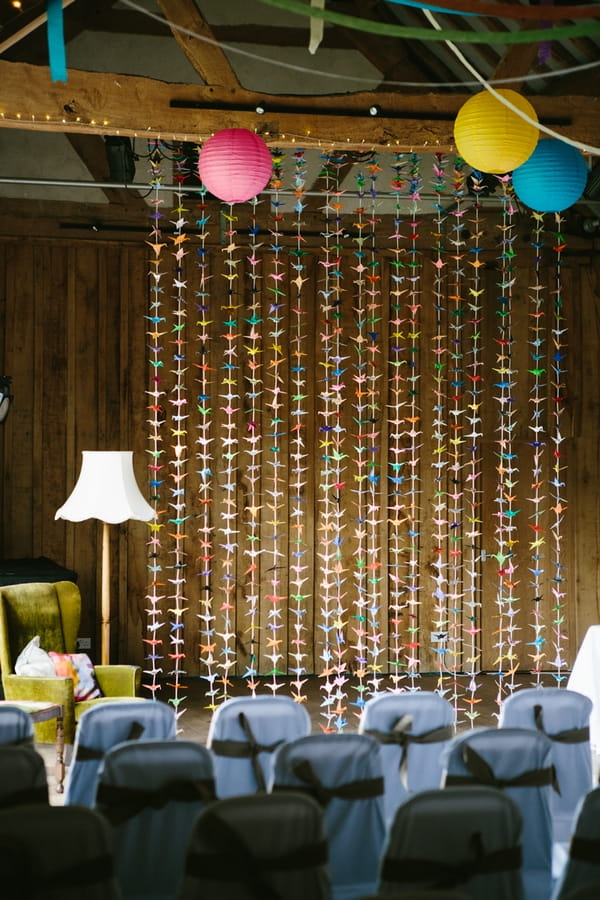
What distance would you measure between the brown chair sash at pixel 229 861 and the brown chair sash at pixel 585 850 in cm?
76

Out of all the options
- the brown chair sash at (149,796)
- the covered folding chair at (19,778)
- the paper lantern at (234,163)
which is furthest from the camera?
the paper lantern at (234,163)

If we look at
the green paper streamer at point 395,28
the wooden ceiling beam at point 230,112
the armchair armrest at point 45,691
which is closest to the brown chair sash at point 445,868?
the green paper streamer at point 395,28

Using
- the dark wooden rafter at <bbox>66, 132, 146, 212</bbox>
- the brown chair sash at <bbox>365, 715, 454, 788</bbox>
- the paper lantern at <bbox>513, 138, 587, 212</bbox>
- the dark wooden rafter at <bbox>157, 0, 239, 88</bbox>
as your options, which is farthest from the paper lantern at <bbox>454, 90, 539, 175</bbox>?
the dark wooden rafter at <bbox>66, 132, 146, 212</bbox>

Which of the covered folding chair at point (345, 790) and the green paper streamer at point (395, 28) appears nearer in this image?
the covered folding chair at point (345, 790)

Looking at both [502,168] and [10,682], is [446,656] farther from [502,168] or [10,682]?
[502,168]

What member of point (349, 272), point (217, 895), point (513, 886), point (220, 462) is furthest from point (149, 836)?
point (349, 272)

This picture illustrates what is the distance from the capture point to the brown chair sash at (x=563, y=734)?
3664 millimetres

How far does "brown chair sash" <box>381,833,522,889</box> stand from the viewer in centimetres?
235

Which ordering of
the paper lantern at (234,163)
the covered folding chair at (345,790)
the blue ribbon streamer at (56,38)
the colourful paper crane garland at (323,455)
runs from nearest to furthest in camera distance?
the covered folding chair at (345,790) < the blue ribbon streamer at (56,38) < the paper lantern at (234,163) < the colourful paper crane garland at (323,455)

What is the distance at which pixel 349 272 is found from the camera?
349 inches

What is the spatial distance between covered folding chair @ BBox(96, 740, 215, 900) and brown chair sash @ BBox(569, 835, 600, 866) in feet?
3.20

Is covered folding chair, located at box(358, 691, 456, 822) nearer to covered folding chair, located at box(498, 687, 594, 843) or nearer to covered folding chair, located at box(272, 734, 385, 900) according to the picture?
covered folding chair, located at box(498, 687, 594, 843)

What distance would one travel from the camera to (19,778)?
2.69 metres

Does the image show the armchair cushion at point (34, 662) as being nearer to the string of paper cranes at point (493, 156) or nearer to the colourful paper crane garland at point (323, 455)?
the colourful paper crane garland at point (323, 455)
